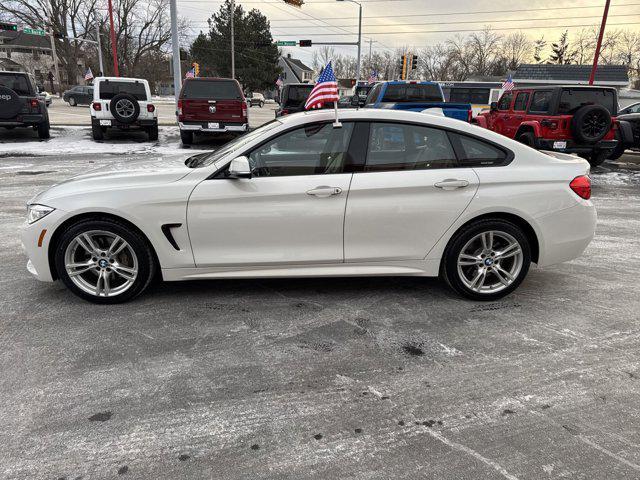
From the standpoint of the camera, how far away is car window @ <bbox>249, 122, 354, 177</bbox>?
3855mm

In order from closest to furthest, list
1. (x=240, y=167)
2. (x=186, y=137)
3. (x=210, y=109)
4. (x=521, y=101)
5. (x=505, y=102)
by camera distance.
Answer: (x=240, y=167), (x=521, y=101), (x=505, y=102), (x=210, y=109), (x=186, y=137)

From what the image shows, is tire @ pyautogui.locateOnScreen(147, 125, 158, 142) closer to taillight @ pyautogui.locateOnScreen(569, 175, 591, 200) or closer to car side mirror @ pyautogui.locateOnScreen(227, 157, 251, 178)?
car side mirror @ pyautogui.locateOnScreen(227, 157, 251, 178)

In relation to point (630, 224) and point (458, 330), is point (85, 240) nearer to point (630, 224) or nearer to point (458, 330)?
point (458, 330)

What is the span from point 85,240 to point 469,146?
3234mm

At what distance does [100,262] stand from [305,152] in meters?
1.89

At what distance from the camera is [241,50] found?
65.8m

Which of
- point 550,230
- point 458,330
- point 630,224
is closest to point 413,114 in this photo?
point 550,230

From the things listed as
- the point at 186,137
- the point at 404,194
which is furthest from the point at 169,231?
the point at 186,137

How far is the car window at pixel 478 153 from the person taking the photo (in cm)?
400

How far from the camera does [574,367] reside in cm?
315

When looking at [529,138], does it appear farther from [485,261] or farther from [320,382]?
[320,382]

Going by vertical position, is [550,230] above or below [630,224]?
above

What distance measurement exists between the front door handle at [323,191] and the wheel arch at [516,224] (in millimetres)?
1056

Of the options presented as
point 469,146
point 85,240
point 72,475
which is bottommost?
point 72,475
